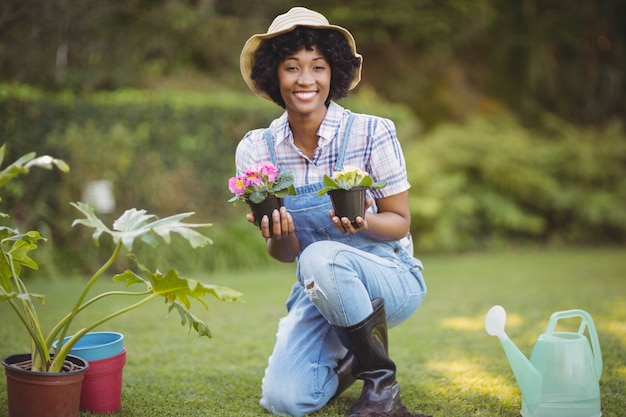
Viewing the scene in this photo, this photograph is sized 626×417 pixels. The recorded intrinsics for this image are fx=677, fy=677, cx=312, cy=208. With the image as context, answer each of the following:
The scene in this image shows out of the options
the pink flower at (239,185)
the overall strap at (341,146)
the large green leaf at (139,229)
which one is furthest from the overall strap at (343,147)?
the large green leaf at (139,229)

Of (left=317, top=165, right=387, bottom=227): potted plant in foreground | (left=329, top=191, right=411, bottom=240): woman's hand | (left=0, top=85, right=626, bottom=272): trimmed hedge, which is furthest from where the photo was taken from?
(left=0, top=85, right=626, bottom=272): trimmed hedge

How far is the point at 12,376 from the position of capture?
7.16 feet

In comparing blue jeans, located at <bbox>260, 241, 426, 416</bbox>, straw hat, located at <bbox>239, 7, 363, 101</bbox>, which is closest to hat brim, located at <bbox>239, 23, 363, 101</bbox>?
straw hat, located at <bbox>239, 7, 363, 101</bbox>

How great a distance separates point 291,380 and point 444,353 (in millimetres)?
1191

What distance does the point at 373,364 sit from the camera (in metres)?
2.55

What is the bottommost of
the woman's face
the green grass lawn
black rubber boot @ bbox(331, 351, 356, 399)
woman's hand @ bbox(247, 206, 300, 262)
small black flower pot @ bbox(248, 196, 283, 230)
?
the green grass lawn

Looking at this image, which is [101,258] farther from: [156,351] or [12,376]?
[12,376]

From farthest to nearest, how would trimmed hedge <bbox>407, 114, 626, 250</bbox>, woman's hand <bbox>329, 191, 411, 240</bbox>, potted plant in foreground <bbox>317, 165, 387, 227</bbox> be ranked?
1. trimmed hedge <bbox>407, 114, 626, 250</bbox>
2. woman's hand <bbox>329, 191, 411, 240</bbox>
3. potted plant in foreground <bbox>317, 165, 387, 227</bbox>

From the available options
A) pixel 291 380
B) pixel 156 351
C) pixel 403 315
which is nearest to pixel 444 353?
pixel 403 315

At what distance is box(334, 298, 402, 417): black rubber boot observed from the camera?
2.50m

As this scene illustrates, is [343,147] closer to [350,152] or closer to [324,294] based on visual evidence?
[350,152]

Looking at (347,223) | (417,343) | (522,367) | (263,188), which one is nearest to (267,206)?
(263,188)

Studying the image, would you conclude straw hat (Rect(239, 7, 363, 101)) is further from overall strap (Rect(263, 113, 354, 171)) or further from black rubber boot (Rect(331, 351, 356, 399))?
black rubber boot (Rect(331, 351, 356, 399))

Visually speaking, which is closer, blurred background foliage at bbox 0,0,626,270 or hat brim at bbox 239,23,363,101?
hat brim at bbox 239,23,363,101
